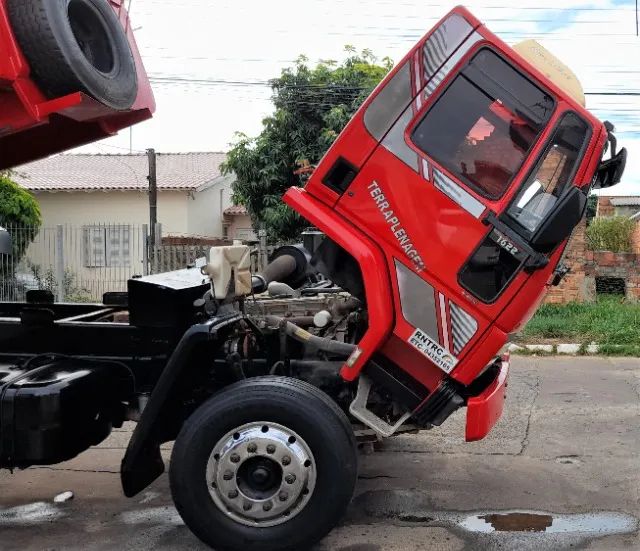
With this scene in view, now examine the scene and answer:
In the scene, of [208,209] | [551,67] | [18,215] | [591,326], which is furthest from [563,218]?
[208,209]

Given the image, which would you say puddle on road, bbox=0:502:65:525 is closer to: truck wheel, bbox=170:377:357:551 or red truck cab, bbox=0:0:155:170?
truck wheel, bbox=170:377:357:551

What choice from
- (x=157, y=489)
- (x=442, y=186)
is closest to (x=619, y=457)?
(x=442, y=186)

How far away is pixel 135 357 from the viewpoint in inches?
200

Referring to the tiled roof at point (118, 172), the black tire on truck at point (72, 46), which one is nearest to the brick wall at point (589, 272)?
the black tire on truck at point (72, 46)

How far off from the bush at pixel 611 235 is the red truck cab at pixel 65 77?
40.4 feet

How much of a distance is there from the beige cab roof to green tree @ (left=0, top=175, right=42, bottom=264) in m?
11.7

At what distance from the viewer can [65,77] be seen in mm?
4035

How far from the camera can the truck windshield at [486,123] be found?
4160 millimetres

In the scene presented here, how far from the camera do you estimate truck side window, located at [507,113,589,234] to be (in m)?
4.13

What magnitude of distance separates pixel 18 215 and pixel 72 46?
39.2 feet

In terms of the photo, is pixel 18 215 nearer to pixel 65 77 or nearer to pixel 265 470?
pixel 65 77

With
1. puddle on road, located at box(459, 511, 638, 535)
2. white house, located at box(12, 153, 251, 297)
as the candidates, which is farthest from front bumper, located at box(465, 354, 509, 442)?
white house, located at box(12, 153, 251, 297)

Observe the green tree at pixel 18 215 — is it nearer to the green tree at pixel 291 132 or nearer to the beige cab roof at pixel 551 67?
the green tree at pixel 291 132

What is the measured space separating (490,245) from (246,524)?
198 cm
